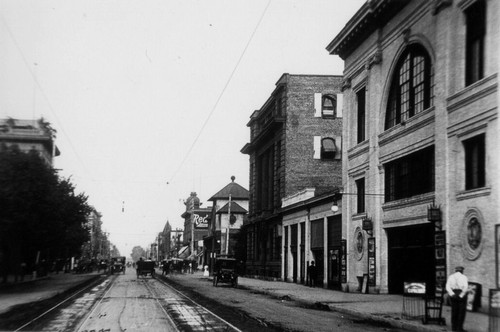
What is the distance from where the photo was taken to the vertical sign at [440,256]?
Result: 24312mm

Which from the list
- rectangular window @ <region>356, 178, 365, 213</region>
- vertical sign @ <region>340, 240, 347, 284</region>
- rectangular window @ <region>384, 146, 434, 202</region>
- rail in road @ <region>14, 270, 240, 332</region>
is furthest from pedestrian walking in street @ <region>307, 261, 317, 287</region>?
rail in road @ <region>14, 270, 240, 332</region>

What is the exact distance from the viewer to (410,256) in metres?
29.2

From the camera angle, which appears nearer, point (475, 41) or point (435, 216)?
point (475, 41)

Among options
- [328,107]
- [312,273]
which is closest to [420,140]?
[312,273]

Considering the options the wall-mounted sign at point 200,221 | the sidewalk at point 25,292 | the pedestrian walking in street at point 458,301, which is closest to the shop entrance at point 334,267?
the sidewalk at point 25,292

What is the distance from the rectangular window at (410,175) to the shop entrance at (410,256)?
159cm

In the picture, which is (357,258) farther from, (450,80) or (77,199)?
(77,199)

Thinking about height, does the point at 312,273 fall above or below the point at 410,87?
below

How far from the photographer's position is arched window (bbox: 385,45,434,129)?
27.5 m

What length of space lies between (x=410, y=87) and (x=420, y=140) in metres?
3.19

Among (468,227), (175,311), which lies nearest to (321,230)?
(468,227)

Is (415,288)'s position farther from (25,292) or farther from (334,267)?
(334,267)

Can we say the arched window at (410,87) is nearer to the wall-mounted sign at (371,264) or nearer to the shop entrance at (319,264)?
the wall-mounted sign at (371,264)

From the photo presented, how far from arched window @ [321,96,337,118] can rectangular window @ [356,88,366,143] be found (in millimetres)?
19105
